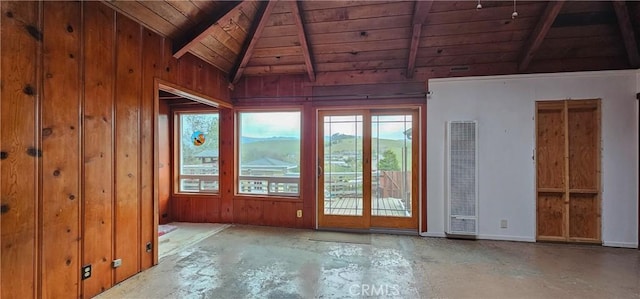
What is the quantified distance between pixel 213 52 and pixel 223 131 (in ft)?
4.71

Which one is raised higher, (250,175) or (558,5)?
(558,5)

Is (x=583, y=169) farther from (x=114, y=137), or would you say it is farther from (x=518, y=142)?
(x=114, y=137)

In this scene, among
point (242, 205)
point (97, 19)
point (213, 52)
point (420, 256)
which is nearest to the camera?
point (97, 19)

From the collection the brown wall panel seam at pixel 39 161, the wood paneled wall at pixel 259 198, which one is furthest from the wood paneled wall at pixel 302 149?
the brown wall panel seam at pixel 39 161

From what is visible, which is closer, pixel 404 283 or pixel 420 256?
pixel 404 283

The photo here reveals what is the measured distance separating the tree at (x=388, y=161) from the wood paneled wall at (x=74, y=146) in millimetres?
3181

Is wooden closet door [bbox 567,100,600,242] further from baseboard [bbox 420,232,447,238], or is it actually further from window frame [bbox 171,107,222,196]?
window frame [bbox 171,107,222,196]

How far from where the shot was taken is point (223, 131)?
4.71 metres

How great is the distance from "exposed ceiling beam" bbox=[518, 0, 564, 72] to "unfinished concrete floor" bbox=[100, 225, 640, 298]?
101 inches

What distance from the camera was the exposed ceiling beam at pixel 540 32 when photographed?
9.75ft

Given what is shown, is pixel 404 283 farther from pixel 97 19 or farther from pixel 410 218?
pixel 97 19

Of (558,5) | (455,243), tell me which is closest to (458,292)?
(455,243)

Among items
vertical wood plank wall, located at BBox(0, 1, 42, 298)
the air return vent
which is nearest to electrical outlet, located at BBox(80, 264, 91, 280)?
vertical wood plank wall, located at BBox(0, 1, 42, 298)

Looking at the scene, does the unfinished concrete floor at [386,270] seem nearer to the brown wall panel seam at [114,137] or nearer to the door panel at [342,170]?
the brown wall panel seam at [114,137]
